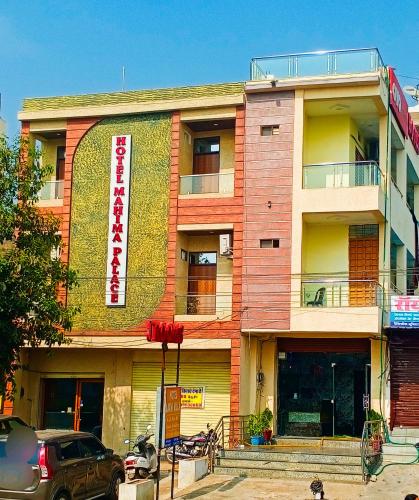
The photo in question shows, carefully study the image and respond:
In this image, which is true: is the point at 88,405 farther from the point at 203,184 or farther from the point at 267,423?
the point at 203,184

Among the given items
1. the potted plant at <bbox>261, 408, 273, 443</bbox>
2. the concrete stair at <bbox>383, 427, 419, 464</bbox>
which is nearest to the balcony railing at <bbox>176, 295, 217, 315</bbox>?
the potted plant at <bbox>261, 408, 273, 443</bbox>

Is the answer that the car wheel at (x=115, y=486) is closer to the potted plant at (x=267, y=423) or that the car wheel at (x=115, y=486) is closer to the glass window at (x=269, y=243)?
the potted plant at (x=267, y=423)

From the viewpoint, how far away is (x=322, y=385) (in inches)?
963

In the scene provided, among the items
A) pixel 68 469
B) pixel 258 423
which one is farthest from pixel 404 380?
pixel 68 469

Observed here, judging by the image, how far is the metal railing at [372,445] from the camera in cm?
1903

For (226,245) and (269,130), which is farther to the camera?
(226,245)

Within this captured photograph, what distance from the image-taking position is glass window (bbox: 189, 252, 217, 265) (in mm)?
25719

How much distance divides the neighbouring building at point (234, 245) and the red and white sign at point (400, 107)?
124 millimetres

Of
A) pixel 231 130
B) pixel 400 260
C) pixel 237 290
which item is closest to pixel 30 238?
pixel 237 290

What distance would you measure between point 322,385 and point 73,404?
26.6ft

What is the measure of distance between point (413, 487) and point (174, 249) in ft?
32.7

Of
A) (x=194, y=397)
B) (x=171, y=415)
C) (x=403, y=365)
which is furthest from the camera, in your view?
(x=194, y=397)

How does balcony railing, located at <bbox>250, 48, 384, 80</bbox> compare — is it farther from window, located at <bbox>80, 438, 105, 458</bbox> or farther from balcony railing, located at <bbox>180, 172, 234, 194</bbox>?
window, located at <bbox>80, 438, 105, 458</bbox>

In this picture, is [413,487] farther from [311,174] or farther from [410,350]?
[311,174]
